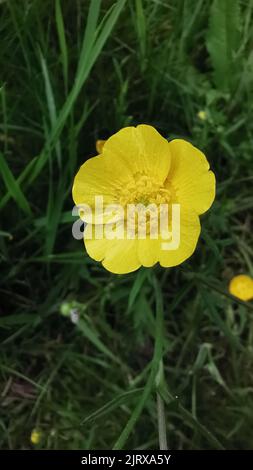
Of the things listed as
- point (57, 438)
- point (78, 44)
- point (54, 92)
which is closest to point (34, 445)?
point (57, 438)

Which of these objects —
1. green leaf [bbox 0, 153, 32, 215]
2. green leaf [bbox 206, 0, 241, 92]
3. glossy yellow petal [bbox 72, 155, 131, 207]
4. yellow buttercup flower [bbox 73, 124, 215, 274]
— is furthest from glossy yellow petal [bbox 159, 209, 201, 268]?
green leaf [bbox 206, 0, 241, 92]

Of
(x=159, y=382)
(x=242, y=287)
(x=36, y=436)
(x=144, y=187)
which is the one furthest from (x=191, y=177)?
(x=36, y=436)

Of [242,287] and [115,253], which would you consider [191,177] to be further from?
[242,287]

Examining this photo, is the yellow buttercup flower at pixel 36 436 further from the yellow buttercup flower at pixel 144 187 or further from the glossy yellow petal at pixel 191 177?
the glossy yellow petal at pixel 191 177

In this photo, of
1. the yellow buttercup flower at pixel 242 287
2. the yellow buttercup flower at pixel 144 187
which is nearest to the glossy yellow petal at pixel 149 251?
the yellow buttercup flower at pixel 144 187

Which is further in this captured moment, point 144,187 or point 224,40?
point 224,40

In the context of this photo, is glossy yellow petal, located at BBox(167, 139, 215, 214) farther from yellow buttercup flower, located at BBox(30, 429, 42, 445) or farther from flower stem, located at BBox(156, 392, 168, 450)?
yellow buttercup flower, located at BBox(30, 429, 42, 445)
